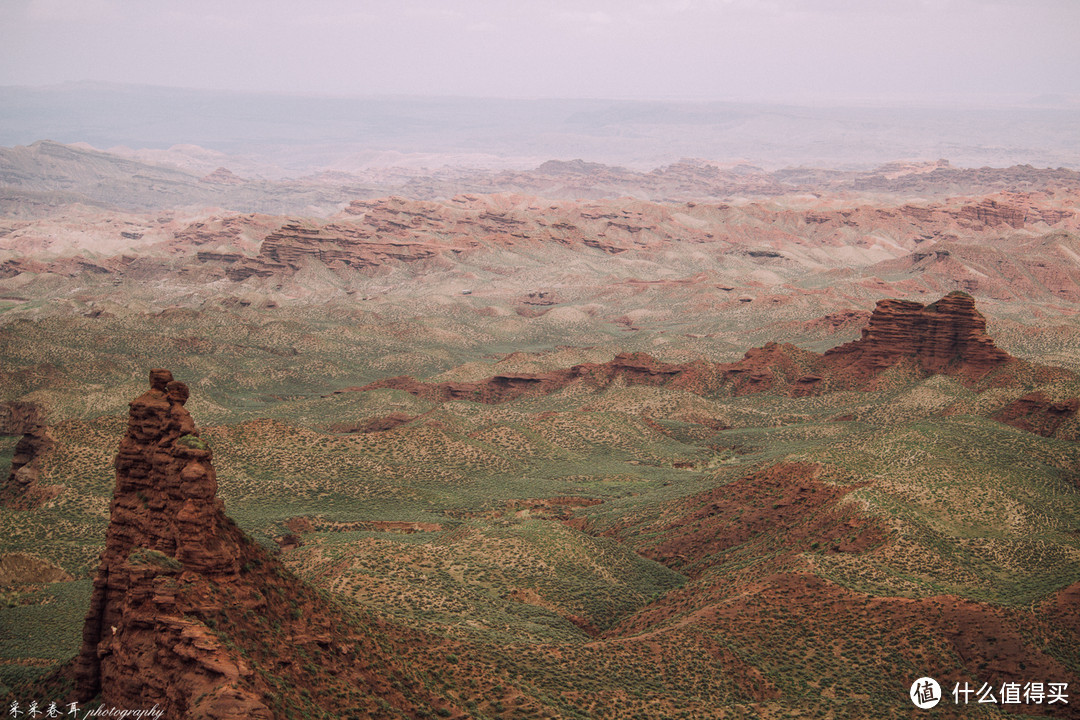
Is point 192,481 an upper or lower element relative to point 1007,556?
upper

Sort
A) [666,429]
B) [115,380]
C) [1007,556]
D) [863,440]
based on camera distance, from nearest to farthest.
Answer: [1007,556], [863,440], [666,429], [115,380]

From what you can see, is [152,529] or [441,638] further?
[441,638]

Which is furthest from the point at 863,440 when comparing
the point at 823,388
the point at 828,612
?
the point at 823,388

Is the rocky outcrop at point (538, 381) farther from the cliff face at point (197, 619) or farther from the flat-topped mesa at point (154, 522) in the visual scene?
the flat-topped mesa at point (154, 522)

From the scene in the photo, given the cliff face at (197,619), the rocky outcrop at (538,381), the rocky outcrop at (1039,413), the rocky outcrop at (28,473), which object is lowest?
the rocky outcrop at (538,381)

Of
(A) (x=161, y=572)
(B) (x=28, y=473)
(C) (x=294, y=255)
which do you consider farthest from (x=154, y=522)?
(C) (x=294, y=255)

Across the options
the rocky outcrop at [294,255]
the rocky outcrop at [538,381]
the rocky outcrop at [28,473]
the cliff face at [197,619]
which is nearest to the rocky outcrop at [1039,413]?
the rocky outcrop at [538,381]

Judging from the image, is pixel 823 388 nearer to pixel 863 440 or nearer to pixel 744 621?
pixel 863 440

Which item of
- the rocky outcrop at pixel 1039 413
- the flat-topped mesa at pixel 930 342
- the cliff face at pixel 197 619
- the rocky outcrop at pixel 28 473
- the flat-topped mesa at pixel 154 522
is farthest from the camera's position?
the flat-topped mesa at pixel 930 342
